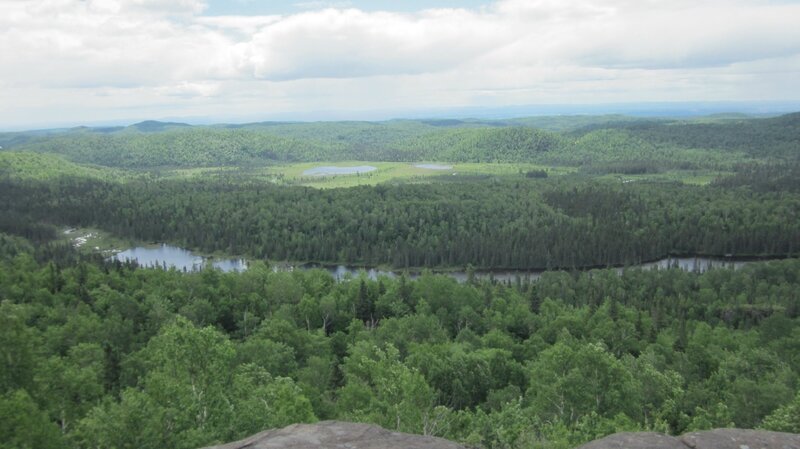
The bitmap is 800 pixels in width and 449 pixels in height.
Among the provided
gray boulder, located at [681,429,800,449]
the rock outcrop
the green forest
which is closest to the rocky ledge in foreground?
gray boulder, located at [681,429,800,449]

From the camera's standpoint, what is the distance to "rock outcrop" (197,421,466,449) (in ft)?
58.7

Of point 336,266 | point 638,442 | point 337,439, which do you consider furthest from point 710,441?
point 336,266

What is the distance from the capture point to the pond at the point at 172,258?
171 meters

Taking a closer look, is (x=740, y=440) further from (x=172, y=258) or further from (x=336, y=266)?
(x=172, y=258)

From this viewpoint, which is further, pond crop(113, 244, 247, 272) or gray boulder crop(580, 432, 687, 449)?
pond crop(113, 244, 247, 272)

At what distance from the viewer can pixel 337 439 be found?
1836 cm

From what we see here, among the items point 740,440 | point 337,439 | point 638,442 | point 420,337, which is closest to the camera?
point 740,440

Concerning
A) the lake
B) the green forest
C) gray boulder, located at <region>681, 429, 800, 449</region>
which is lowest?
the lake

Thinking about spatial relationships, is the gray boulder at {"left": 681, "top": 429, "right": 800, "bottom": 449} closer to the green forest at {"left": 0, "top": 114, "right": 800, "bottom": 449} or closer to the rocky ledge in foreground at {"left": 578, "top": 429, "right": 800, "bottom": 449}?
the rocky ledge in foreground at {"left": 578, "top": 429, "right": 800, "bottom": 449}

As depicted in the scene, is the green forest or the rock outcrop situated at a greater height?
the rock outcrop

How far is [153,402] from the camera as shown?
101 ft

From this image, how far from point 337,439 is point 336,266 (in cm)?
15620

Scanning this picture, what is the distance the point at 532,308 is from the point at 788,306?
4969 centimetres

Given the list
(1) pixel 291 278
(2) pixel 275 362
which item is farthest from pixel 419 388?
(1) pixel 291 278
